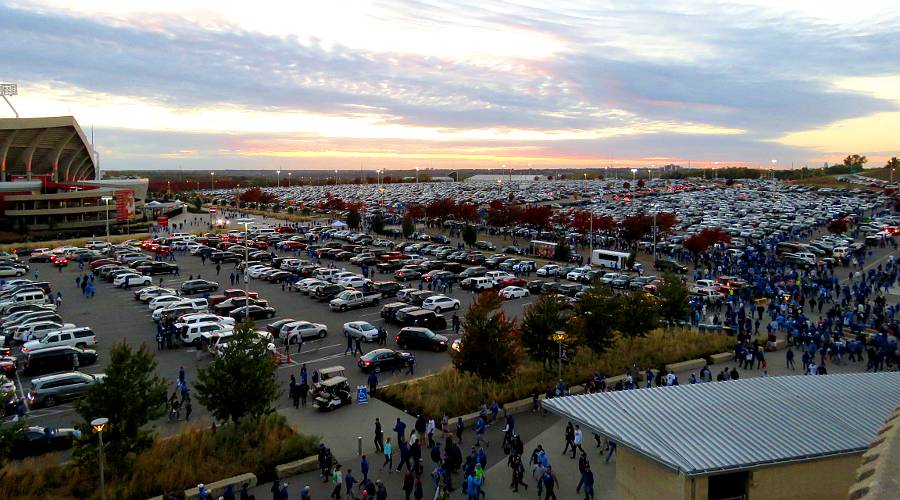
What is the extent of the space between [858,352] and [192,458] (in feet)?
74.3

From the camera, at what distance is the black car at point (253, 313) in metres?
29.0

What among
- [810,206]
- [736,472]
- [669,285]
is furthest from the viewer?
[810,206]

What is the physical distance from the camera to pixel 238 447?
15117 millimetres

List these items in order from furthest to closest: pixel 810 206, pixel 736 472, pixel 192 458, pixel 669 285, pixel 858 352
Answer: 1. pixel 810 206
2. pixel 669 285
3. pixel 858 352
4. pixel 192 458
5. pixel 736 472

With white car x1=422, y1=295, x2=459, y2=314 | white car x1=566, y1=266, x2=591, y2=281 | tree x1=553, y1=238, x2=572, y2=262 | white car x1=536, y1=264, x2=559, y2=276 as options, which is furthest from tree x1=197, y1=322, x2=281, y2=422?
tree x1=553, y1=238, x2=572, y2=262

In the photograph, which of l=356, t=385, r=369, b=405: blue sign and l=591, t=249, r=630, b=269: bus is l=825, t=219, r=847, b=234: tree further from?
l=356, t=385, r=369, b=405: blue sign

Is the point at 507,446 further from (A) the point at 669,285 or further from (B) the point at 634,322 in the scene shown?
(A) the point at 669,285

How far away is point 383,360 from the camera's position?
70.4ft

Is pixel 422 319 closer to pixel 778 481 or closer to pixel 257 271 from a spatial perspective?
pixel 257 271

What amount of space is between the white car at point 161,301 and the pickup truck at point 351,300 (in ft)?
24.0

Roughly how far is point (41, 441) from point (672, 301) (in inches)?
883

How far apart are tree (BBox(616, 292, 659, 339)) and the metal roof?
10.4m

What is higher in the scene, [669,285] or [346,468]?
[669,285]

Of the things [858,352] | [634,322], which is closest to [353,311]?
[634,322]
